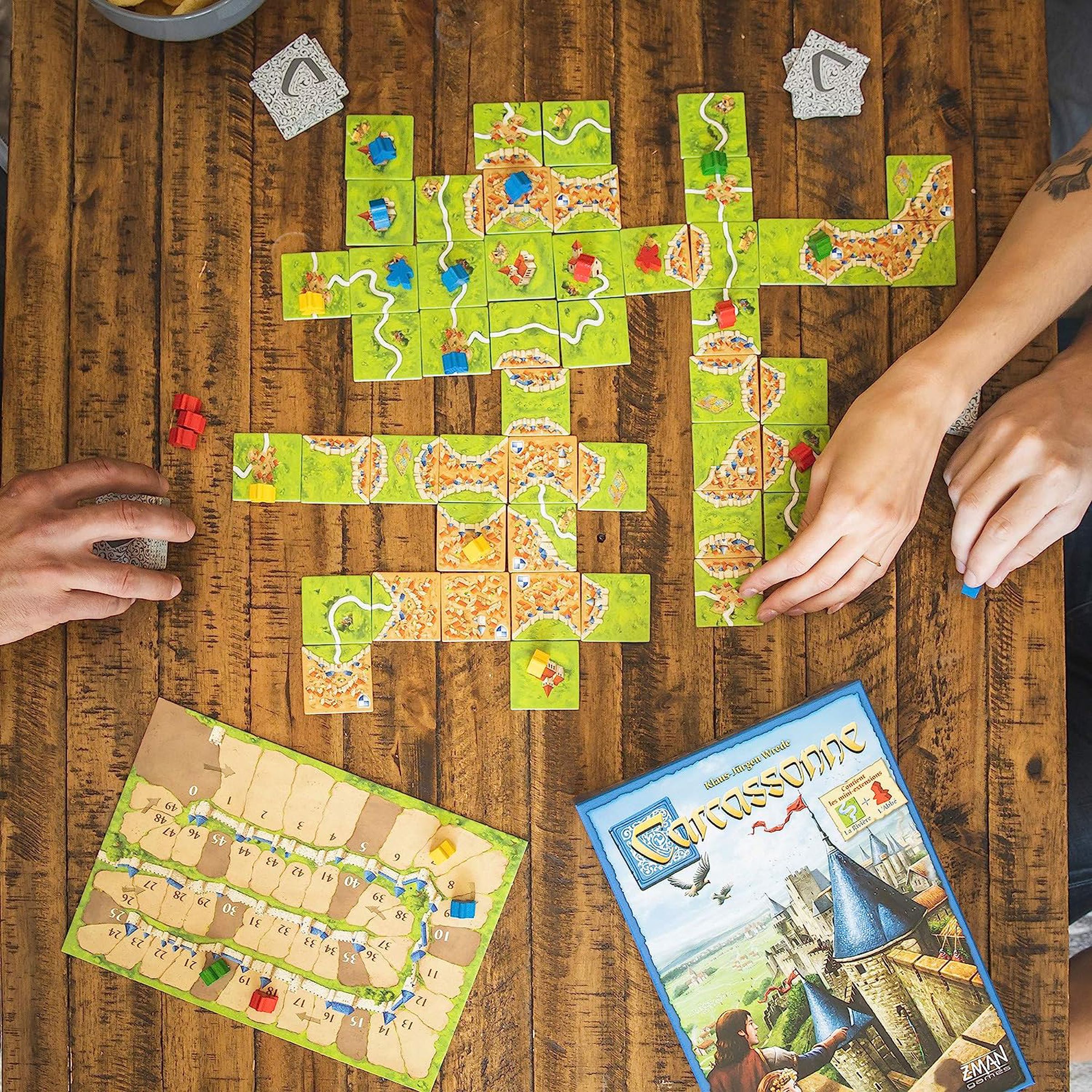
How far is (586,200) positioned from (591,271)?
0.11 metres

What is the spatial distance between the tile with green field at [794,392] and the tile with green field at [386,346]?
1.69 ft

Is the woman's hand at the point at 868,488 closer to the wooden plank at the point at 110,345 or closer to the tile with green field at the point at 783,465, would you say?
the tile with green field at the point at 783,465

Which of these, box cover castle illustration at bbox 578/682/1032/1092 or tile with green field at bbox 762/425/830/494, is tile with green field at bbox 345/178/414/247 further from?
box cover castle illustration at bbox 578/682/1032/1092

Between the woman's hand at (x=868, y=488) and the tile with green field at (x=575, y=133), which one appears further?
the tile with green field at (x=575, y=133)

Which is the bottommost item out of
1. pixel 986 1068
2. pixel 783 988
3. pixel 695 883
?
pixel 986 1068

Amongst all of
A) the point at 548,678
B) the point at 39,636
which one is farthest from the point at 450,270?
the point at 39,636

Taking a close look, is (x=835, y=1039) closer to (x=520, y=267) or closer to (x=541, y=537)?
(x=541, y=537)

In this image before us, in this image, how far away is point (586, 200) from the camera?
50.4 inches

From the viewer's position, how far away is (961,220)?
128cm

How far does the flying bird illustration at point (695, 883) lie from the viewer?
1191 millimetres

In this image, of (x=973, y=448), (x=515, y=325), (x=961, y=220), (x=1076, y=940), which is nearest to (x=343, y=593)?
(x=515, y=325)

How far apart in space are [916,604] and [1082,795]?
1.41 feet

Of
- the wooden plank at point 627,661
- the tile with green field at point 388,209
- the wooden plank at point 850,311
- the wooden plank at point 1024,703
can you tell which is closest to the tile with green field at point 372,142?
the tile with green field at point 388,209

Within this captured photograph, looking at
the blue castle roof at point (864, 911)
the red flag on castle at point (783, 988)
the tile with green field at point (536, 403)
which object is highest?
the tile with green field at point (536, 403)
